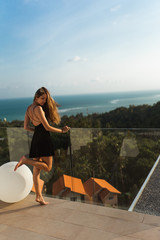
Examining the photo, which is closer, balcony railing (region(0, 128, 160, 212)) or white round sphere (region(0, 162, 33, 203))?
white round sphere (region(0, 162, 33, 203))

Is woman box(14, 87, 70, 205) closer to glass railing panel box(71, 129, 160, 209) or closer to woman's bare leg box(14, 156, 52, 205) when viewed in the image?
woman's bare leg box(14, 156, 52, 205)

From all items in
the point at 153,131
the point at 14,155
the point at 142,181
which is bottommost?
the point at 142,181

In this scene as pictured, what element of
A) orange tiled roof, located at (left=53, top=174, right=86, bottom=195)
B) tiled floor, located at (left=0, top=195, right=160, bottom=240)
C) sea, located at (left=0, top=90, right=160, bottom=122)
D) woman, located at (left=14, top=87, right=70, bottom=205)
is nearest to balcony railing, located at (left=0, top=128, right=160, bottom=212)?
orange tiled roof, located at (left=53, top=174, right=86, bottom=195)

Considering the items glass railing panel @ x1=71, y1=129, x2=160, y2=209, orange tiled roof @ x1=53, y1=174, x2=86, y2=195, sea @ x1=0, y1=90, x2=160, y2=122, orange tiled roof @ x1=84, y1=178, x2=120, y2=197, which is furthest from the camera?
sea @ x1=0, y1=90, x2=160, y2=122

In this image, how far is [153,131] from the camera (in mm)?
2977

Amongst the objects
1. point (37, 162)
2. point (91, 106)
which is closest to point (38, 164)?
point (37, 162)

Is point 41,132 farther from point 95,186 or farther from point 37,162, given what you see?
point 95,186

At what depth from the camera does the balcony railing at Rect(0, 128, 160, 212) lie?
2988 millimetres

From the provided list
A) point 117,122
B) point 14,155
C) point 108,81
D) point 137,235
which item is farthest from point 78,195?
point 108,81

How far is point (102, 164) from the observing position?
126 inches

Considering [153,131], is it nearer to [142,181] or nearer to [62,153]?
[142,181]

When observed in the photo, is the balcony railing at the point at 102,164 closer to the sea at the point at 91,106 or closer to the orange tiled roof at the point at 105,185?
the orange tiled roof at the point at 105,185

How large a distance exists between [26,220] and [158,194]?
67.3 inches

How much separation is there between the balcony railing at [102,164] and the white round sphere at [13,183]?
2.23 ft
